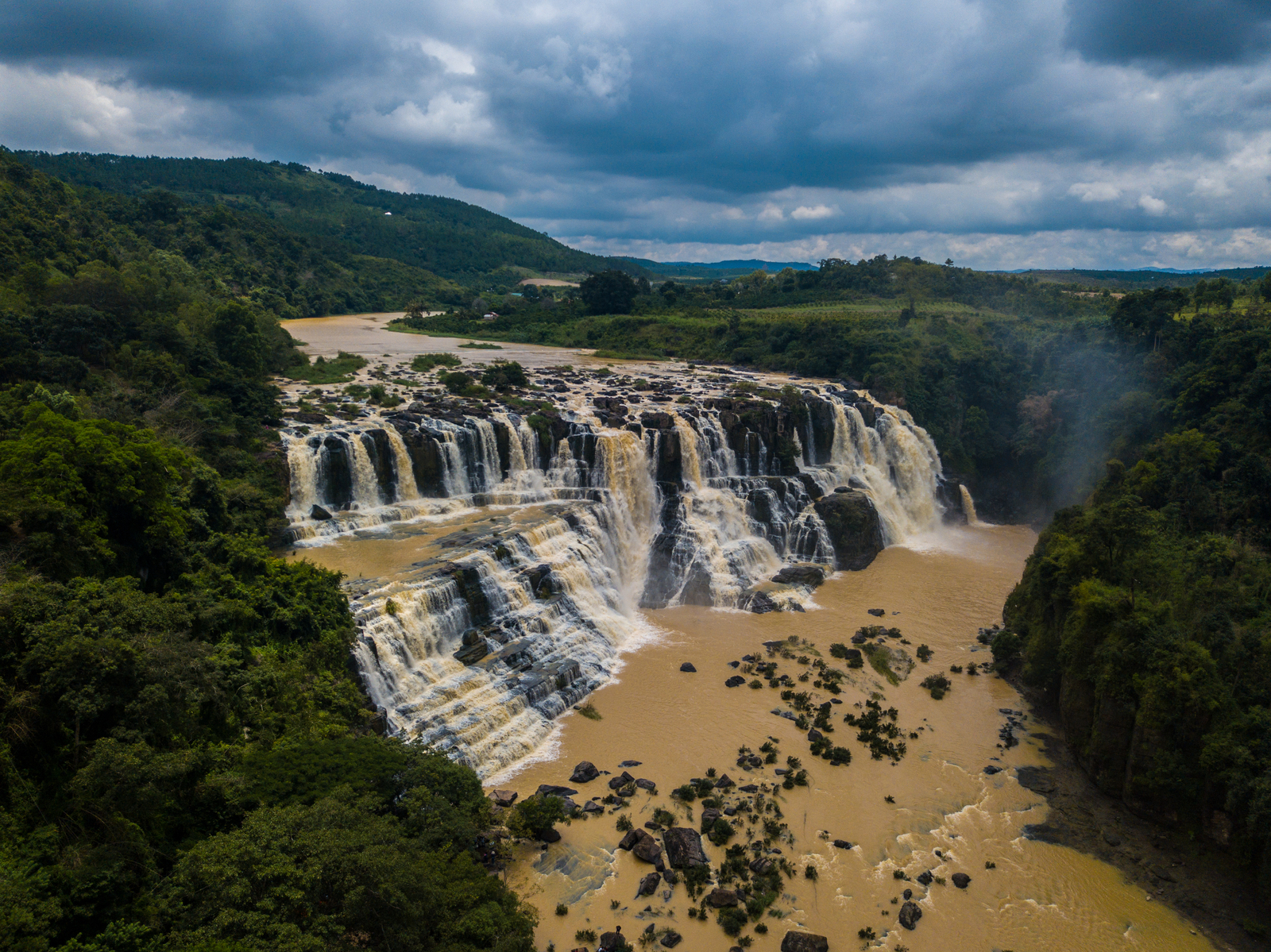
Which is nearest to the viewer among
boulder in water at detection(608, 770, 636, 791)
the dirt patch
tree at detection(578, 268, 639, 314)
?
the dirt patch

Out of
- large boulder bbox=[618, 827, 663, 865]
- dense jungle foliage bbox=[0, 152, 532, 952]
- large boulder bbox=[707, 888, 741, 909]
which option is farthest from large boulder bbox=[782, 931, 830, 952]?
dense jungle foliage bbox=[0, 152, 532, 952]

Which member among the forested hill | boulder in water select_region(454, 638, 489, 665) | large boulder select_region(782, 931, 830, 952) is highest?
the forested hill

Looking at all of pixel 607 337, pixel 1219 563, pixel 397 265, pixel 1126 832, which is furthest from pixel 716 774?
pixel 397 265

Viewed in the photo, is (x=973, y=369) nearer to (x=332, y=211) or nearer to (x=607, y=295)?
(x=607, y=295)

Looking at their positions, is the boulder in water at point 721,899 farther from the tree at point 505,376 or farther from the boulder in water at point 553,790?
the tree at point 505,376

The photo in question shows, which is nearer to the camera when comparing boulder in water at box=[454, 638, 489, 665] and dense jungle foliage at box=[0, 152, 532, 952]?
dense jungle foliage at box=[0, 152, 532, 952]

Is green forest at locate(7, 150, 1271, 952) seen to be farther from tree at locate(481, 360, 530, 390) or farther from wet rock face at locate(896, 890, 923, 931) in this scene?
tree at locate(481, 360, 530, 390)

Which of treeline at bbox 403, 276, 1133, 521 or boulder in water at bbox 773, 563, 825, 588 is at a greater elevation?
treeline at bbox 403, 276, 1133, 521
